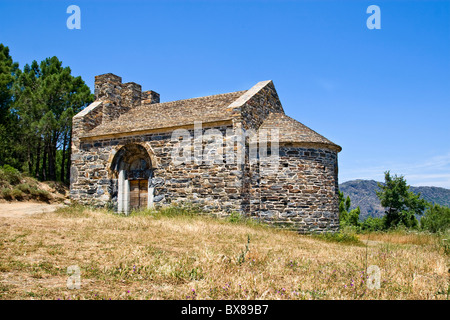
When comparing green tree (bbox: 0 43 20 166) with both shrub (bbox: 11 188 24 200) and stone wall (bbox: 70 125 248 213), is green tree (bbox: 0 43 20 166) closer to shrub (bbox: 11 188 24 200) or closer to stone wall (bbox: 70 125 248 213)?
shrub (bbox: 11 188 24 200)

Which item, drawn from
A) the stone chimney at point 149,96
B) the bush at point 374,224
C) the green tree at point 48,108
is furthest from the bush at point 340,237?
the green tree at point 48,108

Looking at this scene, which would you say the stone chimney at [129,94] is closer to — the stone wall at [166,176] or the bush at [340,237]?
the stone wall at [166,176]

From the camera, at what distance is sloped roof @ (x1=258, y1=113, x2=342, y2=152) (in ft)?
45.2

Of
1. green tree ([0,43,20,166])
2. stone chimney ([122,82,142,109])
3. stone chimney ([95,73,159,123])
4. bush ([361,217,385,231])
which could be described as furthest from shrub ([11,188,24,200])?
bush ([361,217,385,231])

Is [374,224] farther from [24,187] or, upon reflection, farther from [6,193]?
[6,193]

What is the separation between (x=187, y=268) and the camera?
19.5 ft

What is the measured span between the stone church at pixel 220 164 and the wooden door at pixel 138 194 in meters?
0.05

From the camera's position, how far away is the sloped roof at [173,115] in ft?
48.6

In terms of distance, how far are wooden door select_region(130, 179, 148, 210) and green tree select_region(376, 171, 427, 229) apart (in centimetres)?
1799

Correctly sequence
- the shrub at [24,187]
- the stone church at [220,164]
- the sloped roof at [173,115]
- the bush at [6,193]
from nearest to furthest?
the stone church at [220,164] → the sloped roof at [173,115] → the bush at [6,193] → the shrub at [24,187]

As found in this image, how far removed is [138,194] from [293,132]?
7583 millimetres

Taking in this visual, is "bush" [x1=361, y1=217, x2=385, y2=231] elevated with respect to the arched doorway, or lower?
lower
